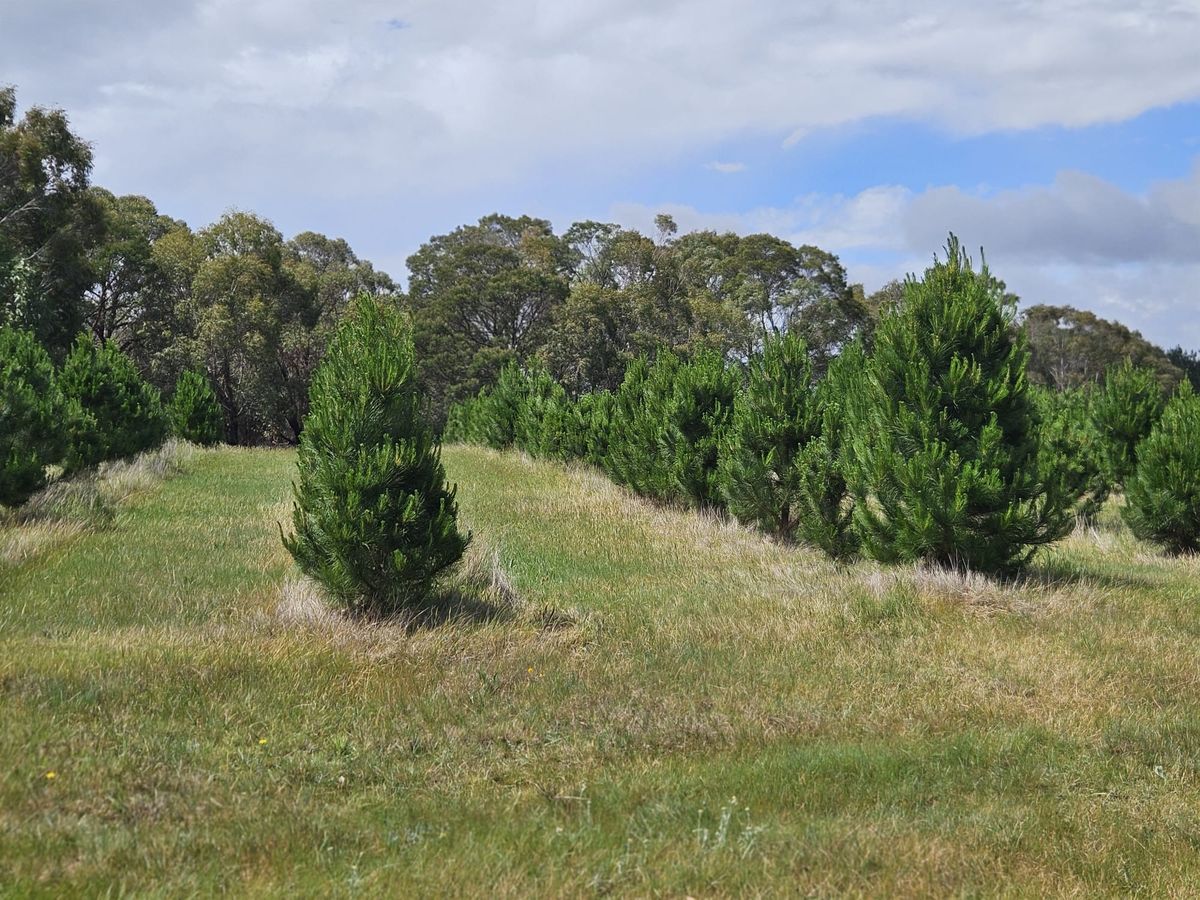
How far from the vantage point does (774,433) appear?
13227 mm

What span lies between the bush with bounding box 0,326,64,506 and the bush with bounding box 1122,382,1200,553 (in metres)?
15.6

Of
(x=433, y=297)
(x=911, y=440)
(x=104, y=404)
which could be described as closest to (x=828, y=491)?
(x=911, y=440)

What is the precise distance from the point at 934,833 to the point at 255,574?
6.96 metres

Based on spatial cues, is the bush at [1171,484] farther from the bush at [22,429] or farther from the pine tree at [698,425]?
the bush at [22,429]

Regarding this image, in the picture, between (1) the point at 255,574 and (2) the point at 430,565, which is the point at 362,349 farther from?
(1) the point at 255,574

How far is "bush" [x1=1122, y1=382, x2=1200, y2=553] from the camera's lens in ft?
46.4

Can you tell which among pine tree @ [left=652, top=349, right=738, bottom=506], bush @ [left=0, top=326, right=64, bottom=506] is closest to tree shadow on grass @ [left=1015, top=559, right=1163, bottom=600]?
pine tree @ [left=652, top=349, right=738, bottom=506]

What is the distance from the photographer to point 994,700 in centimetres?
647

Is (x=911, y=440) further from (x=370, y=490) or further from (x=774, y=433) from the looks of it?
(x=370, y=490)

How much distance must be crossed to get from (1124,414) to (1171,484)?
3.77 metres

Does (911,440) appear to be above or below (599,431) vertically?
above

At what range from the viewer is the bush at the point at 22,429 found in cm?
1177

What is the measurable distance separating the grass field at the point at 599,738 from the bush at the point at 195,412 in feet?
73.2

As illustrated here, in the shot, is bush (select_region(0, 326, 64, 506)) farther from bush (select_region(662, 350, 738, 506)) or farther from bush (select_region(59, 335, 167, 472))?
bush (select_region(662, 350, 738, 506))
